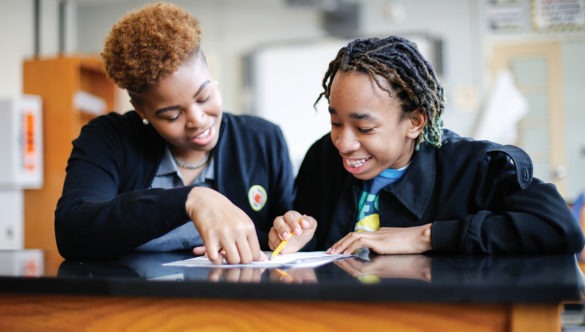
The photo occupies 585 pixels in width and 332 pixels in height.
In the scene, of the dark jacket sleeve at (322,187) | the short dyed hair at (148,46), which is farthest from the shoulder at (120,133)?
the dark jacket sleeve at (322,187)

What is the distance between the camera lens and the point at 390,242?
3.64 ft

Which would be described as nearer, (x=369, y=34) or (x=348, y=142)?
(x=348, y=142)

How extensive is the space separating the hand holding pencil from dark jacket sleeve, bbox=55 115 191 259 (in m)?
0.24

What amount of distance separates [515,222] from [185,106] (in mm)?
687

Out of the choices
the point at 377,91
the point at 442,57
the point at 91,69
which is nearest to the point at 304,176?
the point at 377,91

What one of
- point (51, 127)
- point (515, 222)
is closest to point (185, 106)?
point (515, 222)

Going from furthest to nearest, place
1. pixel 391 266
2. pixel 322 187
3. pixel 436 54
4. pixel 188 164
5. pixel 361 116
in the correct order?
pixel 436 54, pixel 188 164, pixel 322 187, pixel 361 116, pixel 391 266

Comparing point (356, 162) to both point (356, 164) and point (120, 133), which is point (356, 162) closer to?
point (356, 164)

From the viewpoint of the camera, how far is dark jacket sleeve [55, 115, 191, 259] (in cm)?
107

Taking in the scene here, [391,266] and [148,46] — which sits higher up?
[148,46]

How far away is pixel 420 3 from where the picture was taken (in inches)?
236

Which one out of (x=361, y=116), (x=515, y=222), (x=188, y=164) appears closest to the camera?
(x=515, y=222)

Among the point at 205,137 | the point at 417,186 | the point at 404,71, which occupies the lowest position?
the point at 417,186

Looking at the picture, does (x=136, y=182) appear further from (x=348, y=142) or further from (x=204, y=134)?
(x=348, y=142)
